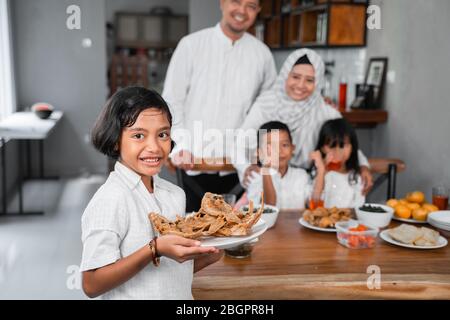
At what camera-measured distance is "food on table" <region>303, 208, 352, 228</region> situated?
125 centimetres

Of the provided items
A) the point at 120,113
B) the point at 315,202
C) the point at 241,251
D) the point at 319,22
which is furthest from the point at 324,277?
the point at 319,22

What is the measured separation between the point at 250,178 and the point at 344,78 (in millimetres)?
1473

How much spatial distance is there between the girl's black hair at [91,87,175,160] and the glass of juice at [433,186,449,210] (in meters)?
0.95

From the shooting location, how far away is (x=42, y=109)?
125 centimetres

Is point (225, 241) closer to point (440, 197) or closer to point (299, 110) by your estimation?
point (440, 197)

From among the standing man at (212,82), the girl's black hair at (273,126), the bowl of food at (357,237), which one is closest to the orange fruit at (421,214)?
the bowl of food at (357,237)

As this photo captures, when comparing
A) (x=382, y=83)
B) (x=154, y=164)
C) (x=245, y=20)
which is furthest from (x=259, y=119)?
(x=382, y=83)

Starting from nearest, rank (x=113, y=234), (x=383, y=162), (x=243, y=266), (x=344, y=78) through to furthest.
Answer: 1. (x=113, y=234)
2. (x=243, y=266)
3. (x=383, y=162)
4. (x=344, y=78)

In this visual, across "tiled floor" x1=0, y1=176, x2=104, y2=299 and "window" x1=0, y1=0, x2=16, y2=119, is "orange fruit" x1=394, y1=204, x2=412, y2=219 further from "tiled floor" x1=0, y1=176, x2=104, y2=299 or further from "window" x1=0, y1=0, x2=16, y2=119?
"window" x1=0, y1=0, x2=16, y2=119

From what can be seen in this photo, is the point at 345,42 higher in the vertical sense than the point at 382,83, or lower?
higher

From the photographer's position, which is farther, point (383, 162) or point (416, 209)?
point (383, 162)

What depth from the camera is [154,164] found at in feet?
2.50

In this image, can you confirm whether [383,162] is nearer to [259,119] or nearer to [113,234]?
[259,119]

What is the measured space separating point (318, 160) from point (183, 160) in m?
0.41
